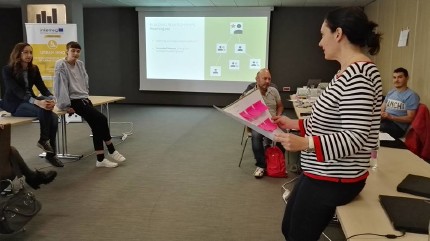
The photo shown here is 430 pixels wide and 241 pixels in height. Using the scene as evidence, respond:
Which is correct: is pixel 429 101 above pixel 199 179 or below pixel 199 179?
above

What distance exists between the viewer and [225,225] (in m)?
2.72

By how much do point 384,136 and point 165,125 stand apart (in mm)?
4479

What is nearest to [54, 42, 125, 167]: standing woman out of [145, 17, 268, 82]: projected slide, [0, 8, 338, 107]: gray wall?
[145, 17, 268, 82]: projected slide

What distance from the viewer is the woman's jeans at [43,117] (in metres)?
3.74

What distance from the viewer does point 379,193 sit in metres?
1.58

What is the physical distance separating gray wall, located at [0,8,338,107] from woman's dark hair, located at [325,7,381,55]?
7716mm

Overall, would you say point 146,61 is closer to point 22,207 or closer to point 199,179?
point 199,179

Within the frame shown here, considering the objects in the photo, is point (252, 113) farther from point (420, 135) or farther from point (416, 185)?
point (420, 135)

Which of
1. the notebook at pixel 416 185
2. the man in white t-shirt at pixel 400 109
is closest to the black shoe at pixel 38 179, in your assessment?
the notebook at pixel 416 185

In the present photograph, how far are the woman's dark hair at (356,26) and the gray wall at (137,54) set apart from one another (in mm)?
7716

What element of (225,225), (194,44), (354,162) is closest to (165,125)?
(194,44)

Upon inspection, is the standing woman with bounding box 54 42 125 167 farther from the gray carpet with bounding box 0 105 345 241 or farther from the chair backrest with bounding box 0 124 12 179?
the chair backrest with bounding box 0 124 12 179

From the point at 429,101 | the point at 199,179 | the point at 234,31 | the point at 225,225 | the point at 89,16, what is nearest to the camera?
the point at 225,225

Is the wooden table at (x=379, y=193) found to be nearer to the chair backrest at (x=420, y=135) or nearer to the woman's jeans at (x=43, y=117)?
the chair backrest at (x=420, y=135)
